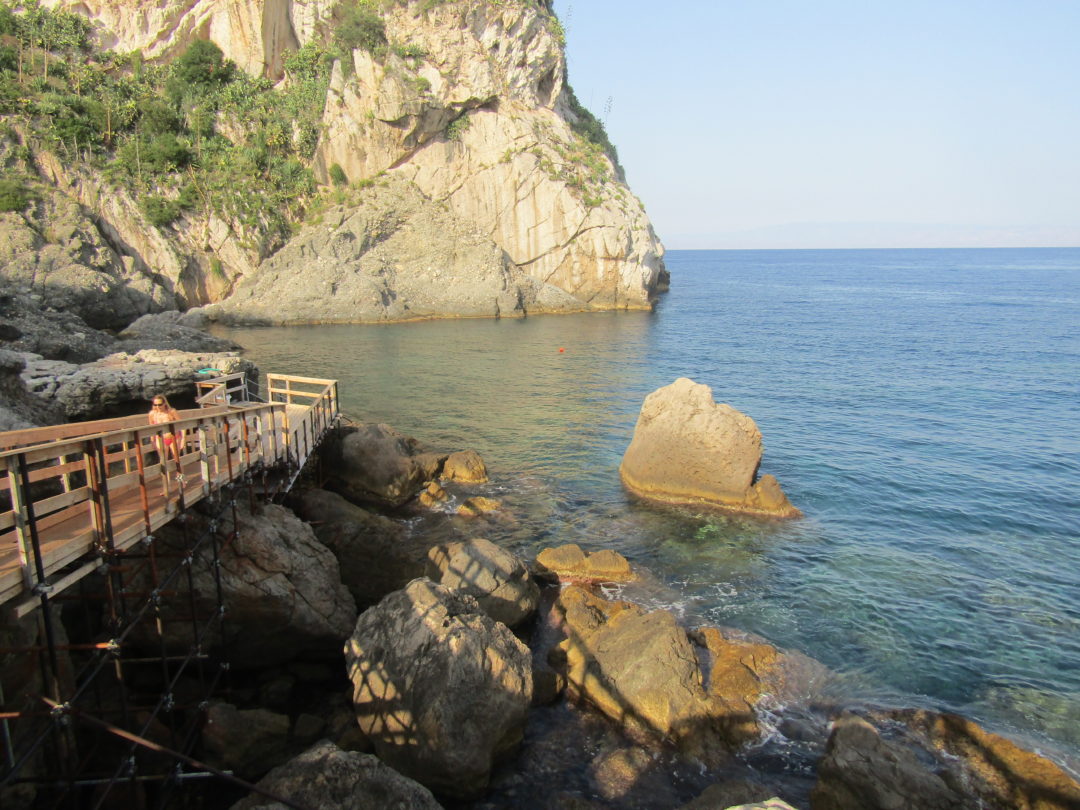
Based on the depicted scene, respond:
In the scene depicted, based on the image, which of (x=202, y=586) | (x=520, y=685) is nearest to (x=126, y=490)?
(x=202, y=586)

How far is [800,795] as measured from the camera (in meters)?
10.1

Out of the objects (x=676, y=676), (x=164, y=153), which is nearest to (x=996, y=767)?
(x=676, y=676)

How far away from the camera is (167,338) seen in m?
37.7

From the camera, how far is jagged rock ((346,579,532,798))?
9586 mm

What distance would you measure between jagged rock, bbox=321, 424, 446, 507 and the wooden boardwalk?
5.60m

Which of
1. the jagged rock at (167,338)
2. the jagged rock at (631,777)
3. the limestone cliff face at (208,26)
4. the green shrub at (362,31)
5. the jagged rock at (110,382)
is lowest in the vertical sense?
the jagged rock at (631,777)

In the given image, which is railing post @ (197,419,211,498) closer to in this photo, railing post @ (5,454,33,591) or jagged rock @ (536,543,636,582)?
railing post @ (5,454,33,591)

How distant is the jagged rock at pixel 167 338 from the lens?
118 ft

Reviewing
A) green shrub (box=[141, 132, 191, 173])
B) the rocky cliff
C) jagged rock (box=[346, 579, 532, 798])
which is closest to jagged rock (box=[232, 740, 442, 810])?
jagged rock (box=[346, 579, 532, 798])

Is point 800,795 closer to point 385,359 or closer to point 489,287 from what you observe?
point 385,359

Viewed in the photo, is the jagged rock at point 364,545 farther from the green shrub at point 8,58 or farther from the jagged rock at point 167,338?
the green shrub at point 8,58

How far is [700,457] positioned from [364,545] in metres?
10.5

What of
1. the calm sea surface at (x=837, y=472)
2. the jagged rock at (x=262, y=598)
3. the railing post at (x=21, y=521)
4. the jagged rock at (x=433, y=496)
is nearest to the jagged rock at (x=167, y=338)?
the calm sea surface at (x=837, y=472)

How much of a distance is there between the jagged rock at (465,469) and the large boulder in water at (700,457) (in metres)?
4.96
